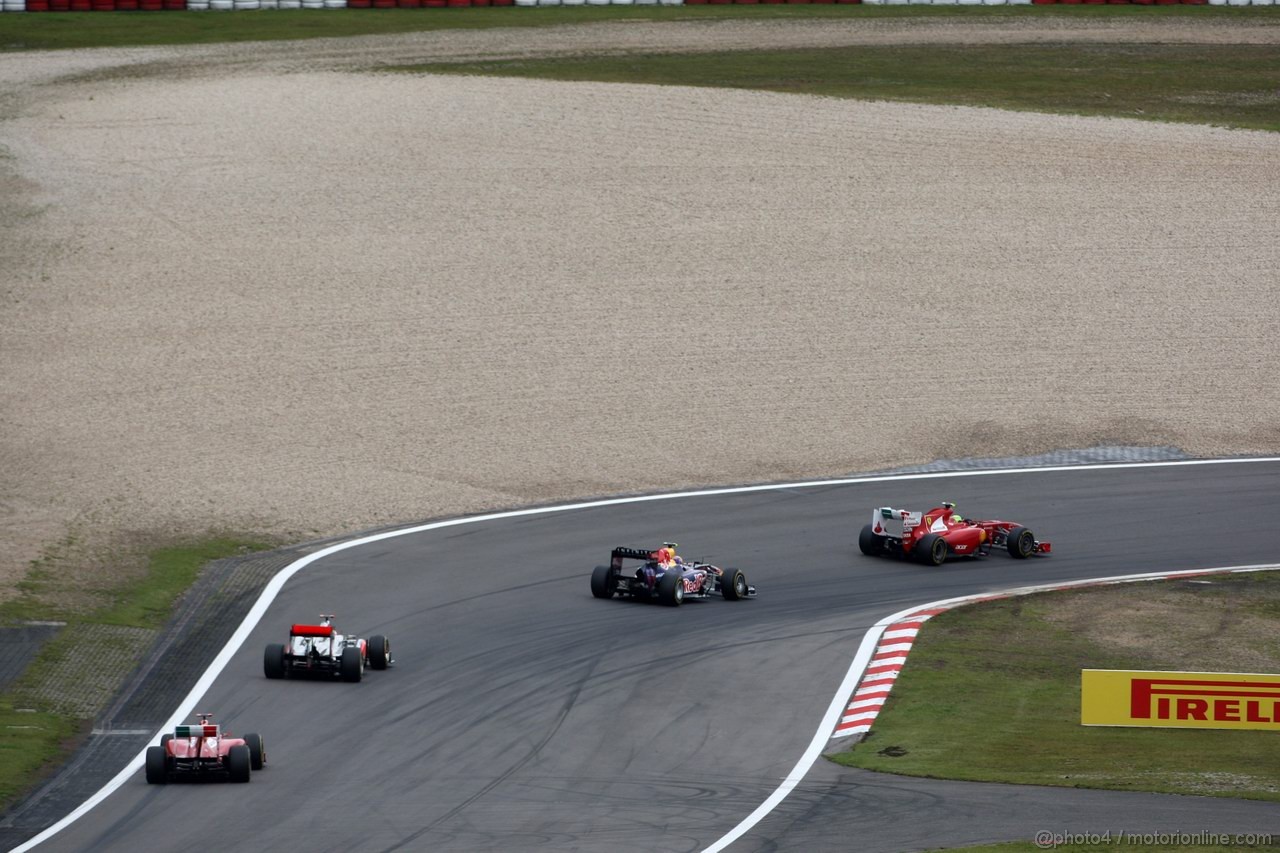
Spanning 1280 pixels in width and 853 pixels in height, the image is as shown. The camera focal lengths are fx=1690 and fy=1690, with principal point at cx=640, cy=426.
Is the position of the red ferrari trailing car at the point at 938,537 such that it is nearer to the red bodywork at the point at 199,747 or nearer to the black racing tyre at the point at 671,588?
the black racing tyre at the point at 671,588

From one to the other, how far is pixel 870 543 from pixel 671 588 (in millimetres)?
5002

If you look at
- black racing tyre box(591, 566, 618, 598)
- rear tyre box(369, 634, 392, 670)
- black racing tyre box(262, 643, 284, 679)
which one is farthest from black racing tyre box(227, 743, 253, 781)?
black racing tyre box(591, 566, 618, 598)

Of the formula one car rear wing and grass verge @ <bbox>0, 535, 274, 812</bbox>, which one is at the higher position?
the formula one car rear wing

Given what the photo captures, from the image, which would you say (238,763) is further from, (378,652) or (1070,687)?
(1070,687)

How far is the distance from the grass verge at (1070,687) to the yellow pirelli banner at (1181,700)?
704 millimetres

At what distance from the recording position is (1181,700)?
19250 millimetres

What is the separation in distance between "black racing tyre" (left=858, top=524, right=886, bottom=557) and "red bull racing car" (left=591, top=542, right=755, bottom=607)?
3.50m

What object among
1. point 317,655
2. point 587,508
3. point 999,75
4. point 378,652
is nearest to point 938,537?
point 587,508

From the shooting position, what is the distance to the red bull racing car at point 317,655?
24203 millimetres

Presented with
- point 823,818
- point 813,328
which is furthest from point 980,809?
point 813,328

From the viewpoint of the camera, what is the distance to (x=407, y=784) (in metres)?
20.2

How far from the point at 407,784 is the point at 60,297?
98.2 feet

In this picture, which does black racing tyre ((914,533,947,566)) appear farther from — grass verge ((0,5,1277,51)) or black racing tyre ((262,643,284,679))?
grass verge ((0,5,1277,51))

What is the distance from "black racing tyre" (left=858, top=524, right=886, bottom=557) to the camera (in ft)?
104
